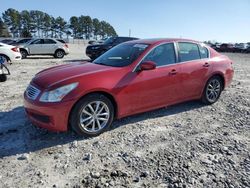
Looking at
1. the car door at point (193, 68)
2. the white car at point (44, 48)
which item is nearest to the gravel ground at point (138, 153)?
the car door at point (193, 68)

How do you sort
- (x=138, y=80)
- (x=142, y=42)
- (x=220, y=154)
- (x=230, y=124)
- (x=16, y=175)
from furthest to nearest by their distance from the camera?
(x=142, y=42)
(x=230, y=124)
(x=138, y=80)
(x=220, y=154)
(x=16, y=175)

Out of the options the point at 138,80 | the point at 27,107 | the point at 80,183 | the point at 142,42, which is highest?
the point at 142,42

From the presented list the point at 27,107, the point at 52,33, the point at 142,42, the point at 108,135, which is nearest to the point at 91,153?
the point at 108,135

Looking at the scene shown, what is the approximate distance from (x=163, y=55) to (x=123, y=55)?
80 centimetres

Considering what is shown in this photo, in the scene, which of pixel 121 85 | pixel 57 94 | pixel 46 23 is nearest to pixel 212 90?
pixel 121 85

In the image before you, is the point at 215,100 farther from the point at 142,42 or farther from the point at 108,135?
the point at 108,135

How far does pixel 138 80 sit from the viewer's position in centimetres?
527

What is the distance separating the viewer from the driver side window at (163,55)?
5.67m

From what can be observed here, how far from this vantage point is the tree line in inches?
3497

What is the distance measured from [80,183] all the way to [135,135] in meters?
1.66

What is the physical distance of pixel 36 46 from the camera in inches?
824

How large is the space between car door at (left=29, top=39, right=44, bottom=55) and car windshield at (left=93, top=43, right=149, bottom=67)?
52.3 feet

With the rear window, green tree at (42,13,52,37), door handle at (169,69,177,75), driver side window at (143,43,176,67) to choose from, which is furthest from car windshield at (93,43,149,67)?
green tree at (42,13,52,37)

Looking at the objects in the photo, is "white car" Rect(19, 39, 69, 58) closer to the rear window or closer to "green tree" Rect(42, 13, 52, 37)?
the rear window
